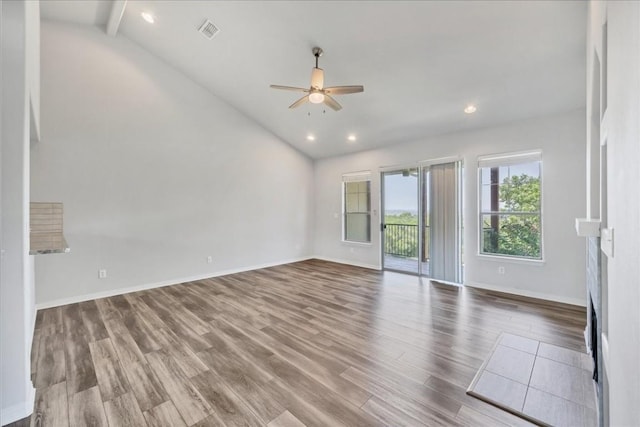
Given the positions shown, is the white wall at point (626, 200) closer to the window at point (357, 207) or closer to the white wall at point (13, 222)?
the white wall at point (13, 222)

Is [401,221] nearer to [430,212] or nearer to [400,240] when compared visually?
[400,240]

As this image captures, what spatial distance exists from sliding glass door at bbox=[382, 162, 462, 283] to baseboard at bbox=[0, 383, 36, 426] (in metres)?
5.22

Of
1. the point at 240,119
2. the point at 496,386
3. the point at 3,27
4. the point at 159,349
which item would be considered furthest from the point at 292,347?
the point at 240,119

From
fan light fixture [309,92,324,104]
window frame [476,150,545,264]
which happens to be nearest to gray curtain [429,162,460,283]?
window frame [476,150,545,264]

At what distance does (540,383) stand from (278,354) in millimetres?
2149

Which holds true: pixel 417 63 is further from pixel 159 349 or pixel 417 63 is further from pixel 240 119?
pixel 159 349

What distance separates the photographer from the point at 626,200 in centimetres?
83

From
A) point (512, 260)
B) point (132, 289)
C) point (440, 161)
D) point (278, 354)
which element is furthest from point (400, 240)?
point (132, 289)

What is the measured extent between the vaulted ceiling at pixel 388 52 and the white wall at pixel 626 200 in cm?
216

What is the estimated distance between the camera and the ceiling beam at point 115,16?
3537 mm

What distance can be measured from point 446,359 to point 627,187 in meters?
2.11

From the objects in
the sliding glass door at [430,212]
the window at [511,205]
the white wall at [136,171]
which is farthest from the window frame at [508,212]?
the white wall at [136,171]

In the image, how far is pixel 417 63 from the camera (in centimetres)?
341

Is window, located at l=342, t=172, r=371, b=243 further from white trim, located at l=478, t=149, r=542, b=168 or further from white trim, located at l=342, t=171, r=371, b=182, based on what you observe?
white trim, located at l=478, t=149, r=542, b=168
